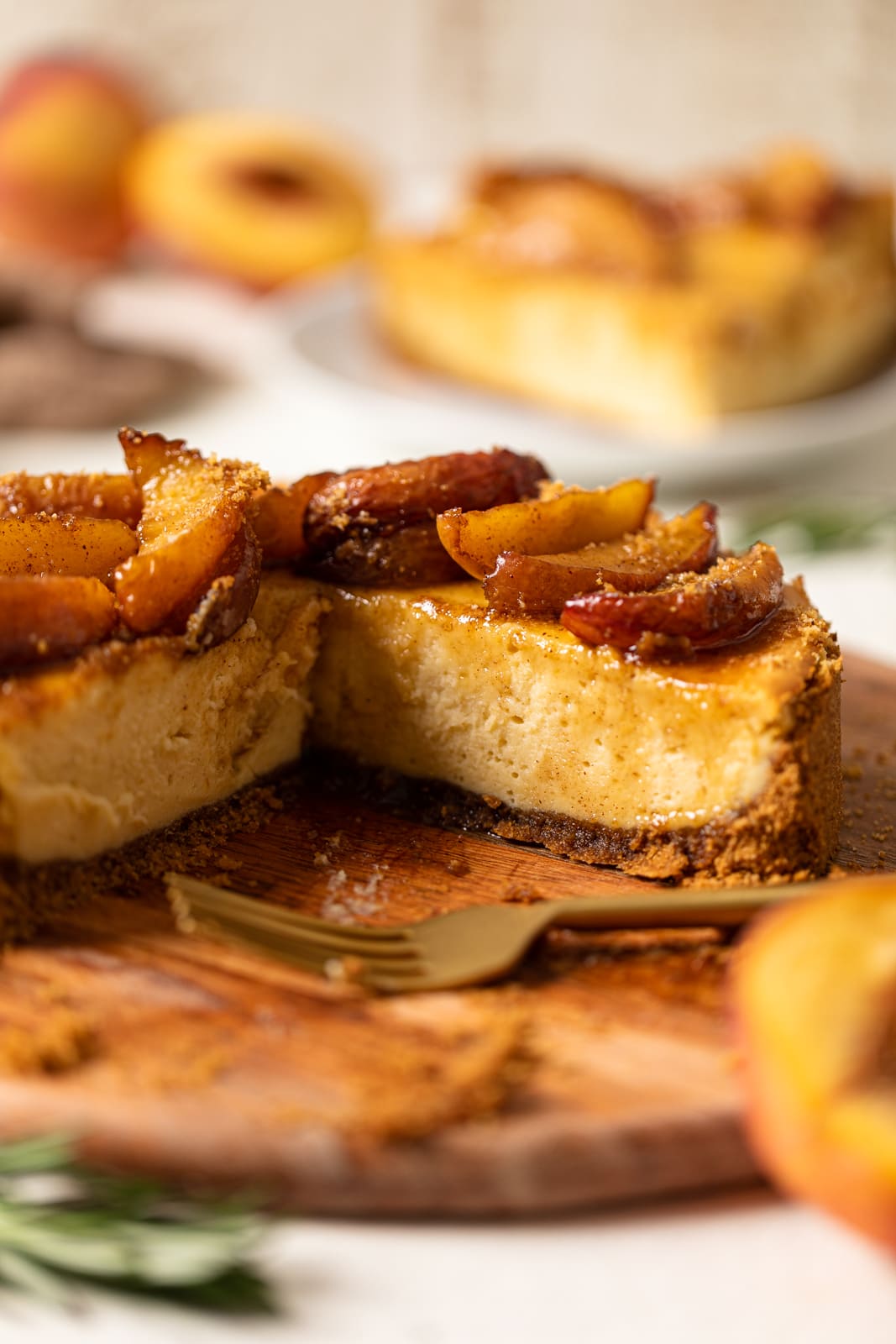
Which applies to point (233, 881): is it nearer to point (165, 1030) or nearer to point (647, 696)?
point (165, 1030)

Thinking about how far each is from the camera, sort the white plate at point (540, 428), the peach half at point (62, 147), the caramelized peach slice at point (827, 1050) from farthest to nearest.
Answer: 1. the peach half at point (62, 147)
2. the white plate at point (540, 428)
3. the caramelized peach slice at point (827, 1050)

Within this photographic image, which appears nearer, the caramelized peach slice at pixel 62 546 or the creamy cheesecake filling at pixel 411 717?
the creamy cheesecake filling at pixel 411 717

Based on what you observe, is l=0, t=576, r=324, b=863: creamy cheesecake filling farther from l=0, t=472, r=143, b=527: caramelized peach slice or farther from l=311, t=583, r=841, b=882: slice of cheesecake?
l=0, t=472, r=143, b=527: caramelized peach slice

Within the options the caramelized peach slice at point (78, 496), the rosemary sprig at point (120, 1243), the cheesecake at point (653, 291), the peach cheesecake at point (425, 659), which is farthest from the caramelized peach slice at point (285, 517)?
the cheesecake at point (653, 291)

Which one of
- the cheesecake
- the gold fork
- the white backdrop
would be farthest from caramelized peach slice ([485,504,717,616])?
the white backdrop

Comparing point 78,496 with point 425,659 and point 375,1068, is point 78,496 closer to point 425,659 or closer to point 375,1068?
point 425,659

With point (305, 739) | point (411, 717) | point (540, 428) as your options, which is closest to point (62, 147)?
point (540, 428)

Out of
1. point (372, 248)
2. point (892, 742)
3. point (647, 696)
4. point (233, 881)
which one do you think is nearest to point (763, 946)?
point (647, 696)

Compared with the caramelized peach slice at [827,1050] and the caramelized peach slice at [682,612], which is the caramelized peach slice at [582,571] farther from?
the caramelized peach slice at [827,1050]
